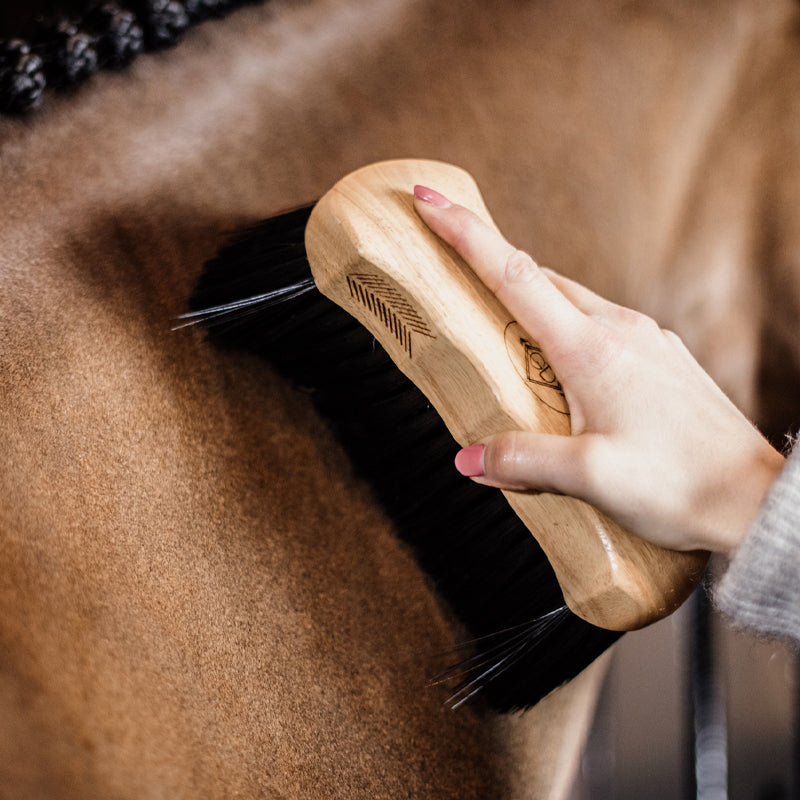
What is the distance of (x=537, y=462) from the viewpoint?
32 centimetres

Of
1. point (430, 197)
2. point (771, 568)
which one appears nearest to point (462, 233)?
point (430, 197)

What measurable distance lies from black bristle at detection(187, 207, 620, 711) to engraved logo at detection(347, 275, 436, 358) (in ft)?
0.09

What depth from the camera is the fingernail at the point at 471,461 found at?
13.3 inches

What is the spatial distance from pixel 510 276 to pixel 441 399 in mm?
63

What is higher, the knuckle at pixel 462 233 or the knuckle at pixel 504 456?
the knuckle at pixel 462 233

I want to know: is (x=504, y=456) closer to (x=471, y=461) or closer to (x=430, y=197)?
(x=471, y=461)

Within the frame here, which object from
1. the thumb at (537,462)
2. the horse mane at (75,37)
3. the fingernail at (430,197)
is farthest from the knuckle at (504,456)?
the horse mane at (75,37)

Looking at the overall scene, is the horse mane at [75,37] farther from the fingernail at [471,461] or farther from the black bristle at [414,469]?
the fingernail at [471,461]

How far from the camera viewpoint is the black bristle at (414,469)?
0.37 meters

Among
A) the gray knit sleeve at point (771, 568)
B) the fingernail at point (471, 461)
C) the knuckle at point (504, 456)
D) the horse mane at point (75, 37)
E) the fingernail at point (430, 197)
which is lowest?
the gray knit sleeve at point (771, 568)

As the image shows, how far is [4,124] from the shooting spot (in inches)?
13.9

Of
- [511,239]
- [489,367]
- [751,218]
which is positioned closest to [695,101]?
[751,218]

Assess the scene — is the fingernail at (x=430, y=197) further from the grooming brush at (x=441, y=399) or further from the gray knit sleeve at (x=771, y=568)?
the gray knit sleeve at (x=771, y=568)

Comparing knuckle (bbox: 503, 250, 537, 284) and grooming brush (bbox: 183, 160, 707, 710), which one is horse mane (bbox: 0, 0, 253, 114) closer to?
grooming brush (bbox: 183, 160, 707, 710)
